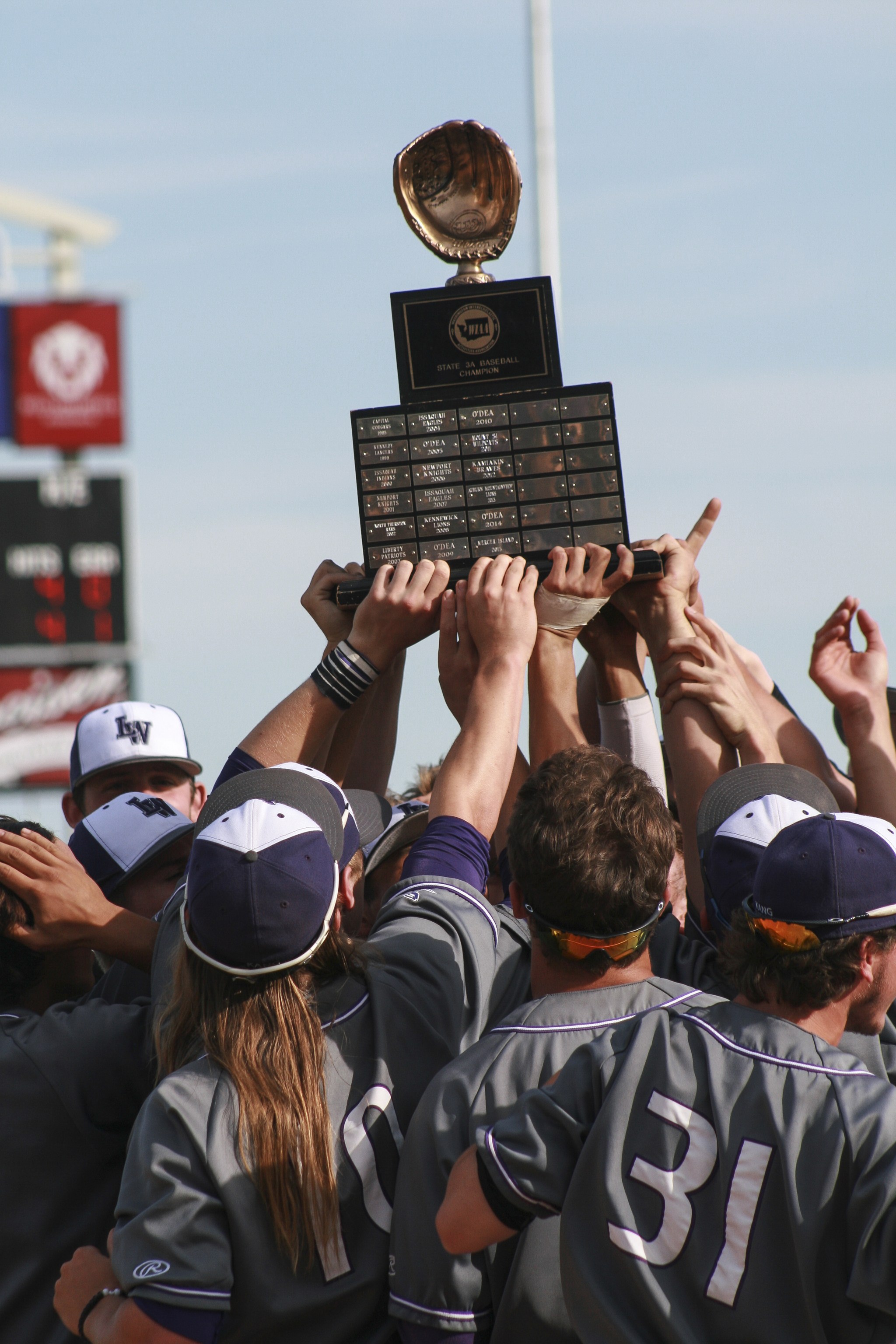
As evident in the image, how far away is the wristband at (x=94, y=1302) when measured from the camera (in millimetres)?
2531

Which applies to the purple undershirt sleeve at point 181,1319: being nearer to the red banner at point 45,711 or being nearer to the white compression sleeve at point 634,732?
the white compression sleeve at point 634,732

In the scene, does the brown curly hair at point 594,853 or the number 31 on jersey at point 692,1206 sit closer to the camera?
the number 31 on jersey at point 692,1206

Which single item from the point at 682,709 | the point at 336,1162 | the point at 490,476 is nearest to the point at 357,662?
the point at 490,476

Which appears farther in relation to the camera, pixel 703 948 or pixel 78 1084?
pixel 703 948

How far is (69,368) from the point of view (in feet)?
58.9

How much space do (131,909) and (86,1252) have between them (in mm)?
1145

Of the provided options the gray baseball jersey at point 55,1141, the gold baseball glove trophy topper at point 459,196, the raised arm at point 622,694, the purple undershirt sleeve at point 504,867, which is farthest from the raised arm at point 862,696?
the gray baseball jersey at point 55,1141

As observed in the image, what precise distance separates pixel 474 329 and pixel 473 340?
1.2 inches

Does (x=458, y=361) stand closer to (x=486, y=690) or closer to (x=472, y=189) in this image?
(x=472, y=189)

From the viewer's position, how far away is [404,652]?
415 cm

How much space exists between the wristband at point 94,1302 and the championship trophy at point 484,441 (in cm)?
207

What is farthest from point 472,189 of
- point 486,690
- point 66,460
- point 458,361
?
point 66,460

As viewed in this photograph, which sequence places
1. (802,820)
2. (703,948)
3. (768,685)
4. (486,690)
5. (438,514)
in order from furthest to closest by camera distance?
(768,685)
(438,514)
(486,690)
(703,948)
(802,820)

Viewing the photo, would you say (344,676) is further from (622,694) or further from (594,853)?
(594,853)
